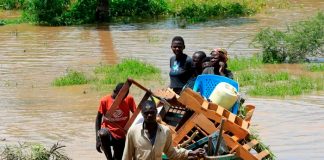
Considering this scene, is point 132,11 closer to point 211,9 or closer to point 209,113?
point 211,9

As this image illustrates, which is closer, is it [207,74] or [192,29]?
[207,74]

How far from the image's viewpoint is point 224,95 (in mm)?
8008

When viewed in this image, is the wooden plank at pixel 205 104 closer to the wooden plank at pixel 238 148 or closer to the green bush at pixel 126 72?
the wooden plank at pixel 238 148

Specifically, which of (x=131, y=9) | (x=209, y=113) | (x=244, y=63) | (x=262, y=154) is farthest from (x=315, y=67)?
(x=131, y=9)

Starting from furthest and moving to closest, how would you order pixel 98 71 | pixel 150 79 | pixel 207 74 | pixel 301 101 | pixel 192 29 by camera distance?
pixel 192 29 < pixel 98 71 < pixel 150 79 < pixel 301 101 < pixel 207 74

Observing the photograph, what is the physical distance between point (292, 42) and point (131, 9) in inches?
521

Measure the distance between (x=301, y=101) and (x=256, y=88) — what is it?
1268mm

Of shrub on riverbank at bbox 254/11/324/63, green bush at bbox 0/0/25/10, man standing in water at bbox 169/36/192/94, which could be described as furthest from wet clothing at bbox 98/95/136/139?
green bush at bbox 0/0/25/10

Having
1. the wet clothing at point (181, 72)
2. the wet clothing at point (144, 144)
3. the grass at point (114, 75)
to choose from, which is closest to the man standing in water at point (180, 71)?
the wet clothing at point (181, 72)

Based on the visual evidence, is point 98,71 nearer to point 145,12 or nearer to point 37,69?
point 37,69

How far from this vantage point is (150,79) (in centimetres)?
1622

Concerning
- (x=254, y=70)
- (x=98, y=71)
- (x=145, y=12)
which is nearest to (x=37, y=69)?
(x=98, y=71)

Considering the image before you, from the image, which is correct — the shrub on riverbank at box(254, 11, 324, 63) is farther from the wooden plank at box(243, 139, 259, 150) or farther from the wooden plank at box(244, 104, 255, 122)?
the wooden plank at box(243, 139, 259, 150)

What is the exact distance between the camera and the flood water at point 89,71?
1150cm
